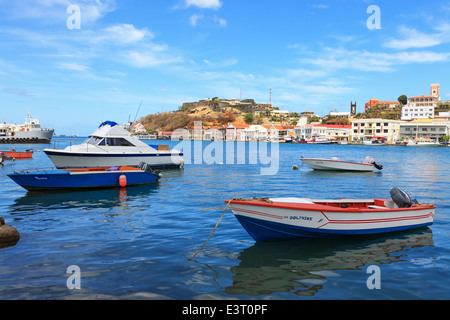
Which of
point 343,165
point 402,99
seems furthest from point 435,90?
point 343,165

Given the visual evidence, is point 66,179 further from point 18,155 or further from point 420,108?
point 420,108

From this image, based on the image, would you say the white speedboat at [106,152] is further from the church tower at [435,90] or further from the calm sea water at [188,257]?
the church tower at [435,90]

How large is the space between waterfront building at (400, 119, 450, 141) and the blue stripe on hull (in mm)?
135791

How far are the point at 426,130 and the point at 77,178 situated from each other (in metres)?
138

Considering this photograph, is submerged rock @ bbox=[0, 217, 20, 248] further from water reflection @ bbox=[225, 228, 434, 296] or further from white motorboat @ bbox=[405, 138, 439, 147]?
white motorboat @ bbox=[405, 138, 439, 147]

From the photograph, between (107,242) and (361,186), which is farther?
(361,186)

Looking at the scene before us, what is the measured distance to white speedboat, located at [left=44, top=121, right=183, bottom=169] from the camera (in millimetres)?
26047

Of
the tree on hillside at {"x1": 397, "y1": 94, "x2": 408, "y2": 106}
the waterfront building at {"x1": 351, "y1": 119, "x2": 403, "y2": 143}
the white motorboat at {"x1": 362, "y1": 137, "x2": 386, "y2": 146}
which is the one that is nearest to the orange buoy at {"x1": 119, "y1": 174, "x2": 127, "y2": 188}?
the white motorboat at {"x1": 362, "y1": 137, "x2": 386, "y2": 146}

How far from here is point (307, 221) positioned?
971 cm

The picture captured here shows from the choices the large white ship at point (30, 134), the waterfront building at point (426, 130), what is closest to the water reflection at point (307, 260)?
the large white ship at point (30, 134)

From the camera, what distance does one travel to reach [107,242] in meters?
10.3

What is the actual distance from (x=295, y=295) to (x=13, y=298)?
5.96 meters
